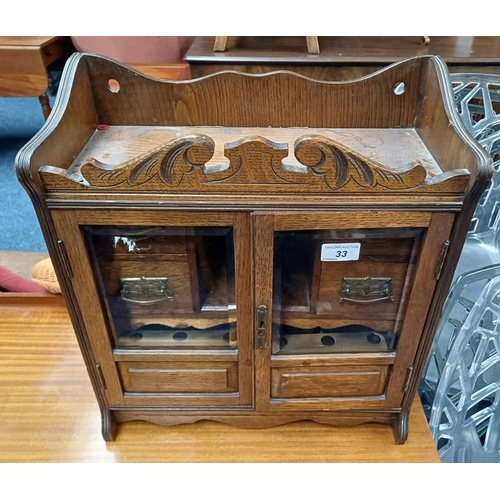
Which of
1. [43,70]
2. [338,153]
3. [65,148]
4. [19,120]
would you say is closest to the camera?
[338,153]

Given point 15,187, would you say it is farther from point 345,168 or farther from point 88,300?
point 345,168

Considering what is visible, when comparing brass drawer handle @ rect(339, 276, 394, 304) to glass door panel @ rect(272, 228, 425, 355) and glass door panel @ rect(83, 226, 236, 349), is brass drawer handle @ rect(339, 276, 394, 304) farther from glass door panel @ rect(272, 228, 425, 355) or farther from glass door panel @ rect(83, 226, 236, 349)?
glass door panel @ rect(83, 226, 236, 349)

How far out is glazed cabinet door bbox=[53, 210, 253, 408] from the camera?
0.59 m

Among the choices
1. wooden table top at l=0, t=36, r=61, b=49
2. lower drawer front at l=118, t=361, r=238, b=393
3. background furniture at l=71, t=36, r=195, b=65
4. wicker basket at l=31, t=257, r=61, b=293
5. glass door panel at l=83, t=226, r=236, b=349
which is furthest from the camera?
wooden table top at l=0, t=36, r=61, b=49

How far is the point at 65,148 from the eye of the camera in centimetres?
64

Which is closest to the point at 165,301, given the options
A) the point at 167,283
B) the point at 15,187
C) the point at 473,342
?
the point at 167,283

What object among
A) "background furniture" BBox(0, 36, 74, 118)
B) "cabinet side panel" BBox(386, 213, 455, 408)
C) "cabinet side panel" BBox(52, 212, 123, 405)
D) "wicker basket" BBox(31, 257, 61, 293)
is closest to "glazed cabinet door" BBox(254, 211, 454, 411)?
"cabinet side panel" BBox(386, 213, 455, 408)

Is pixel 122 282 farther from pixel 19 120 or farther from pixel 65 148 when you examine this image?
pixel 19 120

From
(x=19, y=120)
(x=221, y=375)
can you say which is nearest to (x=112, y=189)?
(x=221, y=375)

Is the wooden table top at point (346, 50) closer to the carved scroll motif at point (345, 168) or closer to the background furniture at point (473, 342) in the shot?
the background furniture at point (473, 342)

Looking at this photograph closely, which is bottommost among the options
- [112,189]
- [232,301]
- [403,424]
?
[403,424]

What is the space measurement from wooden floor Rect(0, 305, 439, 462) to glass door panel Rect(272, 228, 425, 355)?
20cm

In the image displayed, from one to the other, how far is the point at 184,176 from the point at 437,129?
391 mm

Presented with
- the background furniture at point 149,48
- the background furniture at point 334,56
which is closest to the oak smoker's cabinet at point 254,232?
the background furniture at point 334,56
